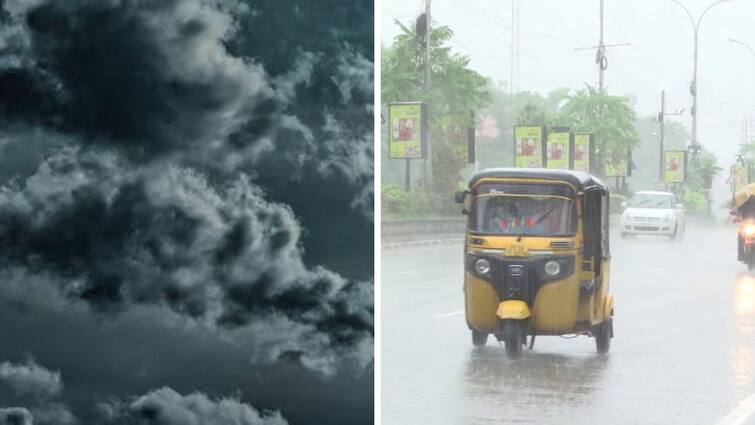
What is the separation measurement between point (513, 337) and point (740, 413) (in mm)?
873

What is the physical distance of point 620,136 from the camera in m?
9.59

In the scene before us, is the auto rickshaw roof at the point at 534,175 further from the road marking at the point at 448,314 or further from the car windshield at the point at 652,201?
the car windshield at the point at 652,201

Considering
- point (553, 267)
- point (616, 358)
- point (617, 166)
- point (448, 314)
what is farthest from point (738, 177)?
point (553, 267)

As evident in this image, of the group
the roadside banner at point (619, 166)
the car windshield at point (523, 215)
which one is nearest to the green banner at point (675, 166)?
the roadside banner at point (619, 166)

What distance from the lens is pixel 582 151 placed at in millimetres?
10609

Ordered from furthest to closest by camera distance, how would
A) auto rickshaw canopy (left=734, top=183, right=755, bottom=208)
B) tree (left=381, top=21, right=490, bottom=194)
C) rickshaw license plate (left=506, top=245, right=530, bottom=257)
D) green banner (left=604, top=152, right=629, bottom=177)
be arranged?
tree (left=381, top=21, right=490, bottom=194) < green banner (left=604, top=152, right=629, bottom=177) < auto rickshaw canopy (left=734, top=183, right=755, bottom=208) < rickshaw license plate (left=506, top=245, right=530, bottom=257)

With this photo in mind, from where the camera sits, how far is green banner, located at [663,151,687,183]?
27.7ft

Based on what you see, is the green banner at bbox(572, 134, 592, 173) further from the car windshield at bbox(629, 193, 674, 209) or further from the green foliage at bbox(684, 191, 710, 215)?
the green foliage at bbox(684, 191, 710, 215)

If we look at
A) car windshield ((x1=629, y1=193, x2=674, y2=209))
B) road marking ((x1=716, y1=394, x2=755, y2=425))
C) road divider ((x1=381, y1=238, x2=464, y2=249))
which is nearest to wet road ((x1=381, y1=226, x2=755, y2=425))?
road marking ((x1=716, y1=394, x2=755, y2=425))

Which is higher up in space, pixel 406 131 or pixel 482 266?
pixel 406 131

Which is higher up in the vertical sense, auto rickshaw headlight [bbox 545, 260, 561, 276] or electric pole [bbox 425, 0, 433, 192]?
electric pole [bbox 425, 0, 433, 192]

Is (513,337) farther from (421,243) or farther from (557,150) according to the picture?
(421,243)

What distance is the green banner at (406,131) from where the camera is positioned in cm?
716

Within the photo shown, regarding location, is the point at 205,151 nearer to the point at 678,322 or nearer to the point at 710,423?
the point at 710,423
